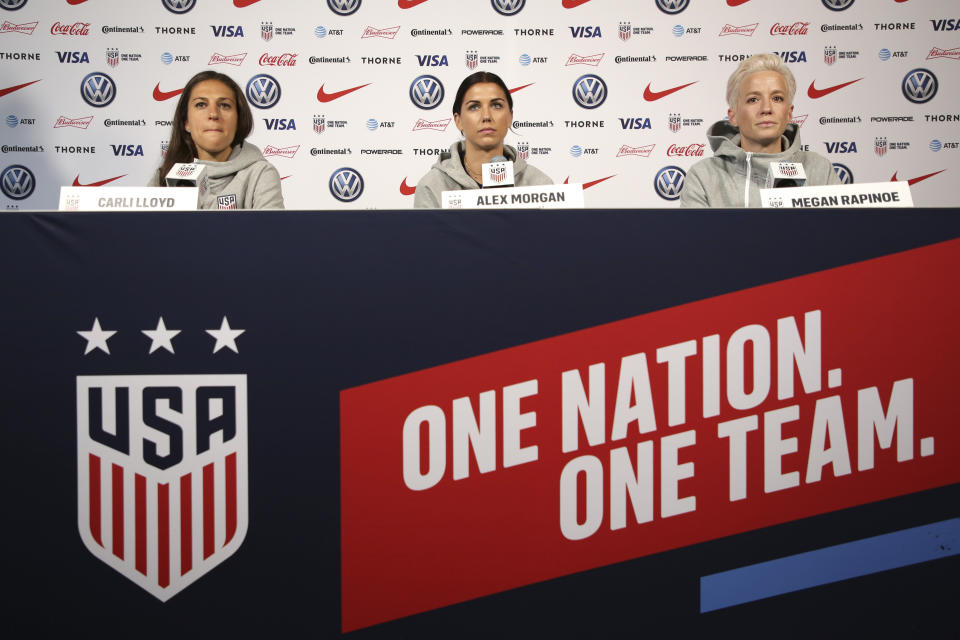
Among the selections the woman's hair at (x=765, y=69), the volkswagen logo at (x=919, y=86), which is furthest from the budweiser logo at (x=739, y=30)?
the woman's hair at (x=765, y=69)

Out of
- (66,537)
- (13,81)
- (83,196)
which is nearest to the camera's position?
(66,537)

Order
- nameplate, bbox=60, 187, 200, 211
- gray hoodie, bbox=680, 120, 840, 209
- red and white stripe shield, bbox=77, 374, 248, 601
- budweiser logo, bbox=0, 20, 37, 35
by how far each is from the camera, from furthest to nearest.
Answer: budweiser logo, bbox=0, 20, 37, 35 → gray hoodie, bbox=680, 120, 840, 209 → nameplate, bbox=60, 187, 200, 211 → red and white stripe shield, bbox=77, 374, 248, 601

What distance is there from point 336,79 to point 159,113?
3.18 feet

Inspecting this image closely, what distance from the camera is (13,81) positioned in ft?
12.3

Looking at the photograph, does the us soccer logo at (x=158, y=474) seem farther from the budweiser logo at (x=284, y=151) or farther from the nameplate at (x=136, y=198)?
the budweiser logo at (x=284, y=151)

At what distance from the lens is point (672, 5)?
3.83 metres

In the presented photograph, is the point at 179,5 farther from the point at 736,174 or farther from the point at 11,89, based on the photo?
the point at 736,174

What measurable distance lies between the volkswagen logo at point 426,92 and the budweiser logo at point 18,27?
203 centimetres

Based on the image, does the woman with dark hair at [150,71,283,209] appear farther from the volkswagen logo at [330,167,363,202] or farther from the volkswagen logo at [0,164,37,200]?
the volkswagen logo at [0,164,37,200]

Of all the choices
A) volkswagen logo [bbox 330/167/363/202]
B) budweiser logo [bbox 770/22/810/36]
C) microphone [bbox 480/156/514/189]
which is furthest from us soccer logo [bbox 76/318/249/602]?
budweiser logo [bbox 770/22/810/36]

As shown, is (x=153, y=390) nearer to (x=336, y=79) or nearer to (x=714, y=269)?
(x=714, y=269)

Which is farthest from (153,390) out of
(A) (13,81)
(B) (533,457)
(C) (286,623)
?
(A) (13,81)

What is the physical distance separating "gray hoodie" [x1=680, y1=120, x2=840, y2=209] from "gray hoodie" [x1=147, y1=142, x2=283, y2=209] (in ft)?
4.50

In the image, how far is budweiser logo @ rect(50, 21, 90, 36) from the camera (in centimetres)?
376
